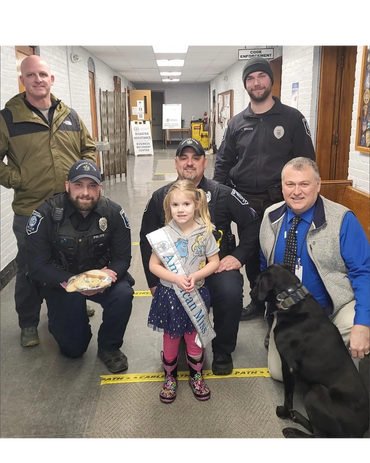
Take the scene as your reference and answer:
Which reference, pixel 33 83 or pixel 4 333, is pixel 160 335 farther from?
pixel 33 83

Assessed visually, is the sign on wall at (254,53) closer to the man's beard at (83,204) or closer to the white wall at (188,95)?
the man's beard at (83,204)

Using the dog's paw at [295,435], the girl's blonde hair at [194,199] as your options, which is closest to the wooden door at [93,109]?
the girl's blonde hair at [194,199]

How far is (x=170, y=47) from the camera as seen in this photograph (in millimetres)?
9086

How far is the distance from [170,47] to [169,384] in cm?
845

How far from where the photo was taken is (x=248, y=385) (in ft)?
7.59

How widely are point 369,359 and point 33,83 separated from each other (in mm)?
2522

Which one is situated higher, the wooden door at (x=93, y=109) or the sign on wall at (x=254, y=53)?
the sign on wall at (x=254, y=53)

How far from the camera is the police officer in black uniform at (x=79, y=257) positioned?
242cm

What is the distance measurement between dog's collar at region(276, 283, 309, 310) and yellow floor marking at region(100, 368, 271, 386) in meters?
0.62

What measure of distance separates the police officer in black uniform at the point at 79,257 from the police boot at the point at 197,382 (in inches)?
17.4

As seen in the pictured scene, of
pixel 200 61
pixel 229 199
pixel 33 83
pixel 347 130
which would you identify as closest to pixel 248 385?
pixel 229 199

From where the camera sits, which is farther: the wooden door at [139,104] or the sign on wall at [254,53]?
the wooden door at [139,104]

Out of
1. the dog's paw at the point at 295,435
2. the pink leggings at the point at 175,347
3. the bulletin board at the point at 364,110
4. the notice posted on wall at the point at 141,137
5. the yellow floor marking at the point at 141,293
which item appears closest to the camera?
the dog's paw at the point at 295,435
